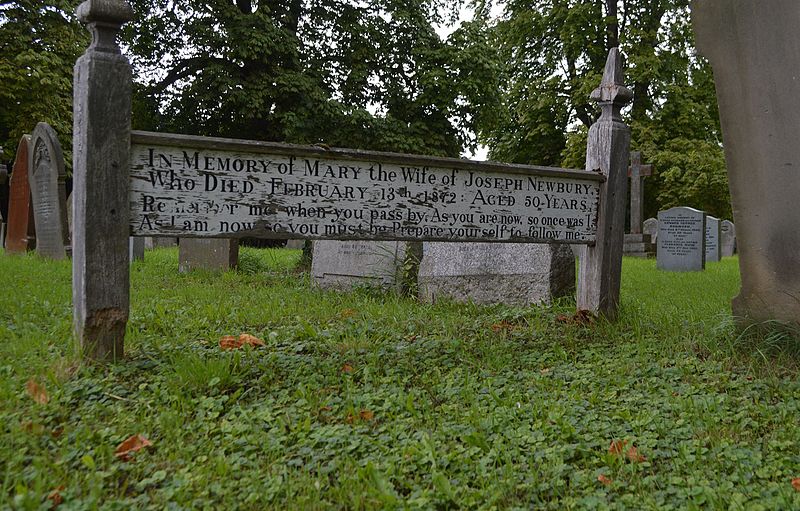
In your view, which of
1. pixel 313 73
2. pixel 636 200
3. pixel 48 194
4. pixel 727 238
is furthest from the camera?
pixel 727 238

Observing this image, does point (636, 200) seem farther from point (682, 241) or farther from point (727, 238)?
point (682, 241)

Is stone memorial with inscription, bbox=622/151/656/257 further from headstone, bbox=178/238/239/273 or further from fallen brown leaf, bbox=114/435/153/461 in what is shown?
fallen brown leaf, bbox=114/435/153/461

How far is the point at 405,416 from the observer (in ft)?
8.98

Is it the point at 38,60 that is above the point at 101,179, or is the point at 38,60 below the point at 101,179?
above

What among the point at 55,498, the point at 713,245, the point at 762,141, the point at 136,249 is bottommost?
the point at 55,498

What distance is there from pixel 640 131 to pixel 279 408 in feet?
69.1

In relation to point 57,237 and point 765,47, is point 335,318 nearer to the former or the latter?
point 765,47

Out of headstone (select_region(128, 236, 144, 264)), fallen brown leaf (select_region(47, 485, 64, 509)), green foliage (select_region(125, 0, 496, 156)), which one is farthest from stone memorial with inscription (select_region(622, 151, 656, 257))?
fallen brown leaf (select_region(47, 485, 64, 509))

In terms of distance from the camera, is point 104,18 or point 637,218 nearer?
point 104,18

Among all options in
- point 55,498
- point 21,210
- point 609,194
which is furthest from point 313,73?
point 55,498

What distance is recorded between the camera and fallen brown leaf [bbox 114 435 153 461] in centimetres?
226

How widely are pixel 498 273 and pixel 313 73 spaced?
13.4m

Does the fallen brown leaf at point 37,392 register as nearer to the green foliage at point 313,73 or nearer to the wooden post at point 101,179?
the wooden post at point 101,179

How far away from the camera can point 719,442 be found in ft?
7.93
